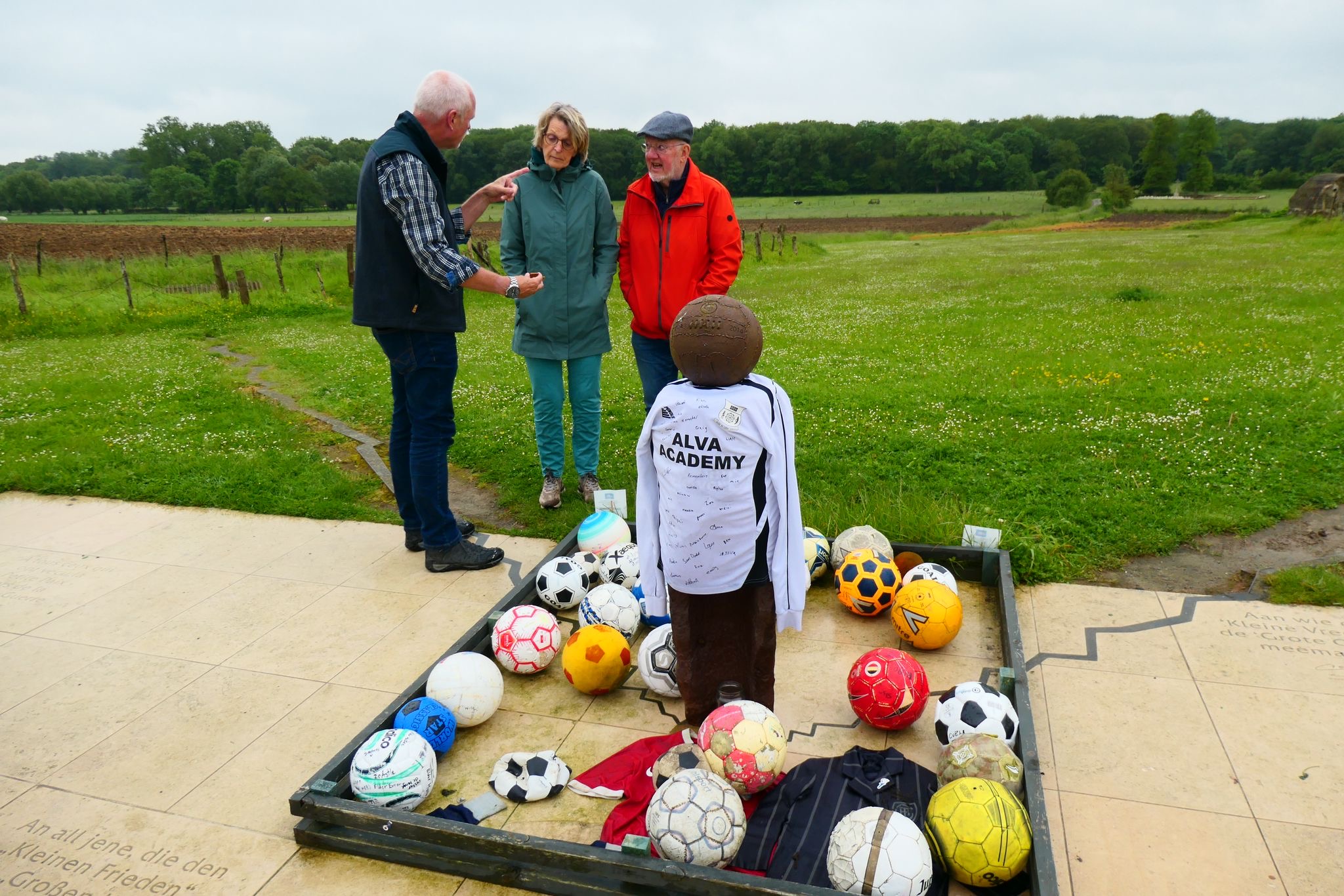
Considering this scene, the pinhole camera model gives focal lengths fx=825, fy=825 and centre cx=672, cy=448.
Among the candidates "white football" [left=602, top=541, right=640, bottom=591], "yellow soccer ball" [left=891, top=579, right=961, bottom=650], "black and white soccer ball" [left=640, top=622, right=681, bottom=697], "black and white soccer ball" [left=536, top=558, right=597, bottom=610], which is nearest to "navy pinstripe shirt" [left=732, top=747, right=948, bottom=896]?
"black and white soccer ball" [left=640, top=622, right=681, bottom=697]

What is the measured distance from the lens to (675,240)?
568 cm

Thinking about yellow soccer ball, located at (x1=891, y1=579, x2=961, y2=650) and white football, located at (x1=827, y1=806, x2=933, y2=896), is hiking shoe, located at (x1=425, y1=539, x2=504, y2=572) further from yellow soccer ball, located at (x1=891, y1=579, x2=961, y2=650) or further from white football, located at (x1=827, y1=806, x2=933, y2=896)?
white football, located at (x1=827, y1=806, x2=933, y2=896)

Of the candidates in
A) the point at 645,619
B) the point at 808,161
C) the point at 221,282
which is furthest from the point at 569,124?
the point at 808,161

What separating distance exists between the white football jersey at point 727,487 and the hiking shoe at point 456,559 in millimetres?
2496

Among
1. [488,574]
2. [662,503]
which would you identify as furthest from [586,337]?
[662,503]

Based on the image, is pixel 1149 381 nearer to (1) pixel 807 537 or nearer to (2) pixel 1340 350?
(2) pixel 1340 350

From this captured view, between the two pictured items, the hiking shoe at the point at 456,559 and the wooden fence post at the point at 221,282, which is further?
the wooden fence post at the point at 221,282

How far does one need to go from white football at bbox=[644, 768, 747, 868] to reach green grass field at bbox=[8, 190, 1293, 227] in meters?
45.6

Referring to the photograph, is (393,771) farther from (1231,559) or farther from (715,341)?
(1231,559)

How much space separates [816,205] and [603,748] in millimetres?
74777

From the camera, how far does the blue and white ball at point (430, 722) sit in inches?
145

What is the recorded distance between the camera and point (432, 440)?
530cm

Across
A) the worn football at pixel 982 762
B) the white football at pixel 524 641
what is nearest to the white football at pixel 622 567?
the white football at pixel 524 641

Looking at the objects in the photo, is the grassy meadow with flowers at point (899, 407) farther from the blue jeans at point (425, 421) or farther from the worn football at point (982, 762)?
the worn football at point (982, 762)
